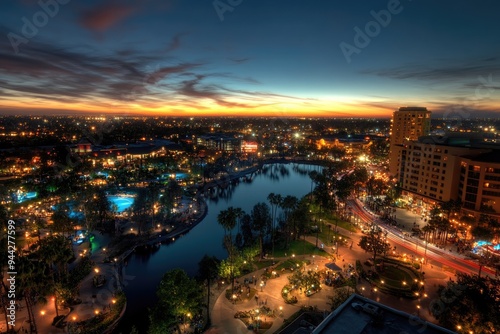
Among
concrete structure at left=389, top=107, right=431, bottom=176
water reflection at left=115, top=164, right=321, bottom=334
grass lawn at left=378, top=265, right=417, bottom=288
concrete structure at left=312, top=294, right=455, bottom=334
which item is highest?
concrete structure at left=389, top=107, right=431, bottom=176

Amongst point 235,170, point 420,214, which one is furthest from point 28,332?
point 235,170

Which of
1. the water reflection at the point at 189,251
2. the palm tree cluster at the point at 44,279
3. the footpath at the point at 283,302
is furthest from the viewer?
the water reflection at the point at 189,251

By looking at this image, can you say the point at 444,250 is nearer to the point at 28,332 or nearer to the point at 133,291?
the point at 133,291

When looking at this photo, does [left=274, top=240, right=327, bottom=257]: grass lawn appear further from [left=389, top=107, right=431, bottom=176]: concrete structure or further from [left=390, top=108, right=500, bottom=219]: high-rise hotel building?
[left=389, top=107, right=431, bottom=176]: concrete structure

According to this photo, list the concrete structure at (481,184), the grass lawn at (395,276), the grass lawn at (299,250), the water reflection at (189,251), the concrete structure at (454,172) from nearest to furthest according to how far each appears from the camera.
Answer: the grass lawn at (395,276), the water reflection at (189,251), the grass lawn at (299,250), the concrete structure at (481,184), the concrete structure at (454,172)

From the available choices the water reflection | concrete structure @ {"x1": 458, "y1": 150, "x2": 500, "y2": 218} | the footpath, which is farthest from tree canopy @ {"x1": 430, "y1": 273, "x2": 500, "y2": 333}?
concrete structure @ {"x1": 458, "y1": 150, "x2": 500, "y2": 218}

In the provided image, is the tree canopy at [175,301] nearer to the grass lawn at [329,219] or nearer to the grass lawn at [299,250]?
the grass lawn at [299,250]

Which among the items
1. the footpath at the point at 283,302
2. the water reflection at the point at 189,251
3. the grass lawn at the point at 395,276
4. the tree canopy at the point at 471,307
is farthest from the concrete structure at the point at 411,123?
the tree canopy at the point at 471,307
